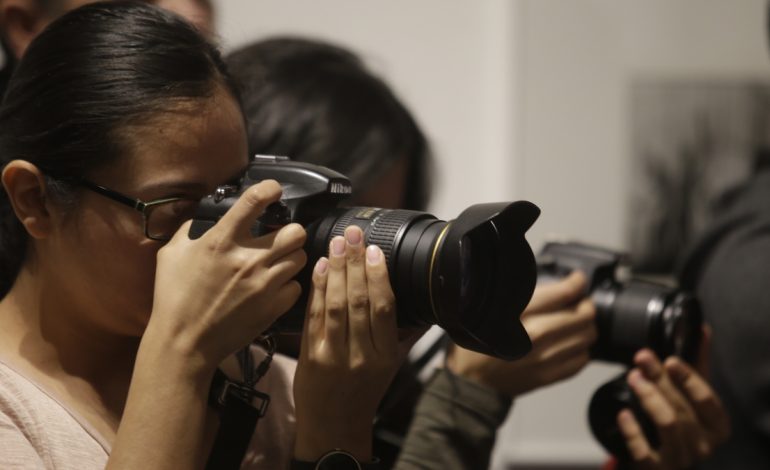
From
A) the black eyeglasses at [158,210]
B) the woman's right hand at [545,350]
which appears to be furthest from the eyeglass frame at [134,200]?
the woman's right hand at [545,350]

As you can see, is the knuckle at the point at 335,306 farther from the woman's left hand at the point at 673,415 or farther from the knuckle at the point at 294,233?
the woman's left hand at the point at 673,415

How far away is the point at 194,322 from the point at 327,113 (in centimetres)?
45

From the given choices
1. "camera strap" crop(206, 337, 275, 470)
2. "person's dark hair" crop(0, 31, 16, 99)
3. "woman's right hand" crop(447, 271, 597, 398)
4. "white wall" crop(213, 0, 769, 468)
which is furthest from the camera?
"white wall" crop(213, 0, 769, 468)

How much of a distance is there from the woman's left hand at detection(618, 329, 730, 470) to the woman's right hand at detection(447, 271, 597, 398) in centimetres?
8

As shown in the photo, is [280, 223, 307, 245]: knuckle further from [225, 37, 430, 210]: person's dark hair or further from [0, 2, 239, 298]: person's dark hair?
[225, 37, 430, 210]: person's dark hair

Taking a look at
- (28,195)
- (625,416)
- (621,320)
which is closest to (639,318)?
(621,320)

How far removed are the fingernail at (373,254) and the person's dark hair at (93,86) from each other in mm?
181

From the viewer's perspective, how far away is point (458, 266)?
2.04 ft

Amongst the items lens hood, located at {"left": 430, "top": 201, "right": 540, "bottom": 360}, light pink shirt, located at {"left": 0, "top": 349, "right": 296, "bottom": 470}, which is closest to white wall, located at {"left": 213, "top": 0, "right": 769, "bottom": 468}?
lens hood, located at {"left": 430, "top": 201, "right": 540, "bottom": 360}

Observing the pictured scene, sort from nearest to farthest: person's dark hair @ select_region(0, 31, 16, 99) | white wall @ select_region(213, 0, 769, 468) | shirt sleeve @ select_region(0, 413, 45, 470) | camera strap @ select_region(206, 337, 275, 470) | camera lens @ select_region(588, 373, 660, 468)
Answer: shirt sleeve @ select_region(0, 413, 45, 470), camera strap @ select_region(206, 337, 275, 470), person's dark hair @ select_region(0, 31, 16, 99), camera lens @ select_region(588, 373, 660, 468), white wall @ select_region(213, 0, 769, 468)

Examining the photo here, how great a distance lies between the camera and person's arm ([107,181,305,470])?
1.95ft

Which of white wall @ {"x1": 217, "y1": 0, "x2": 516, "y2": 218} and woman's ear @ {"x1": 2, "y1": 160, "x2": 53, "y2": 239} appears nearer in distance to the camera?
woman's ear @ {"x1": 2, "y1": 160, "x2": 53, "y2": 239}

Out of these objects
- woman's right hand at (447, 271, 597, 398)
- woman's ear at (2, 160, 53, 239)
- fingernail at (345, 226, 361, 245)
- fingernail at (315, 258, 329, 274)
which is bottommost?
woman's right hand at (447, 271, 597, 398)

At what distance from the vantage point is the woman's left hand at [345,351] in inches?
25.1
